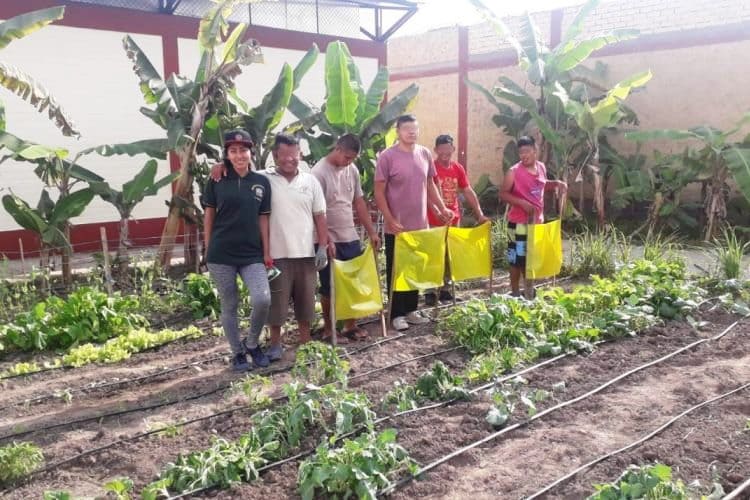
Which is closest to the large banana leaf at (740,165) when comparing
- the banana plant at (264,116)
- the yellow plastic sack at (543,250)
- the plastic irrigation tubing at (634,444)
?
the yellow plastic sack at (543,250)

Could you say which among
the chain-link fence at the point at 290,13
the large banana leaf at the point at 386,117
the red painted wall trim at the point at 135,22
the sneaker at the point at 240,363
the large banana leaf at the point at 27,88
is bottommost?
the sneaker at the point at 240,363

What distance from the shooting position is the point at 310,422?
12.9ft

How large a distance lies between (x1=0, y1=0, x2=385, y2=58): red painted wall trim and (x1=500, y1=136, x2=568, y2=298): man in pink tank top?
20.0 feet

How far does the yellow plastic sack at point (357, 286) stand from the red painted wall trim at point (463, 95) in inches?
405

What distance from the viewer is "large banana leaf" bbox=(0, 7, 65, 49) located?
249 inches

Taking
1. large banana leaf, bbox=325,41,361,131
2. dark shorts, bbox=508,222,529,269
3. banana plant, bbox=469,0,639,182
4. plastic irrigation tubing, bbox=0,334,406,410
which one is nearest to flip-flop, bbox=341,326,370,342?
plastic irrigation tubing, bbox=0,334,406,410

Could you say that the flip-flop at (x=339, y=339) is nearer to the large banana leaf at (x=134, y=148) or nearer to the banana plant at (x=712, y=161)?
the large banana leaf at (x=134, y=148)

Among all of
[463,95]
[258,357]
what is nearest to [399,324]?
[258,357]

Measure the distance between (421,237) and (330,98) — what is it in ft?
7.66

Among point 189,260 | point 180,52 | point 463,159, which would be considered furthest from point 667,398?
point 463,159

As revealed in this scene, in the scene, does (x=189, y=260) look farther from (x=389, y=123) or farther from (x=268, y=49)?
(x=268, y=49)

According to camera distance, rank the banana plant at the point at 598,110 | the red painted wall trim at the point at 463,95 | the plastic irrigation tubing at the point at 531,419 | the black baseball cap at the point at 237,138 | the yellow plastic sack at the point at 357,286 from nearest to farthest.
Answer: the plastic irrigation tubing at the point at 531,419, the black baseball cap at the point at 237,138, the yellow plastic sack at the point at 357,286, the banana plant at the point at 598,110, the red painted wall trim at the point at 463,95

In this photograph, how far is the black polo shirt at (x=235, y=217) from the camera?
4.79 m

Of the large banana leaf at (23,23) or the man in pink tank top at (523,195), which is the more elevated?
the large banana leaf at (23,23)
